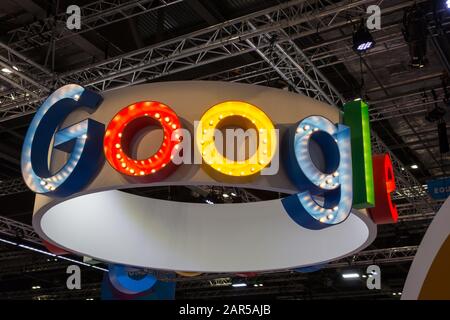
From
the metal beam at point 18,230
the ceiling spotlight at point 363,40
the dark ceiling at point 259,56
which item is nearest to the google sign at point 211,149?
the ceiling spotlight at point 363,40

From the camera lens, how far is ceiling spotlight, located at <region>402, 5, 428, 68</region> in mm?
8812

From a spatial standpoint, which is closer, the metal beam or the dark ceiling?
the dark ceiling

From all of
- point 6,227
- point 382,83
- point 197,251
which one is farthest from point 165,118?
point 6,227

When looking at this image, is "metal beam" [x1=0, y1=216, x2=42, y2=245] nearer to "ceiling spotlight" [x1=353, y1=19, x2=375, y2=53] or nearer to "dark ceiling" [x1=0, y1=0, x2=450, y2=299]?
"dark ceiling" [x1=0, y1=0, x2=450, y2=299]

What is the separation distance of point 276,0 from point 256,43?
899mm

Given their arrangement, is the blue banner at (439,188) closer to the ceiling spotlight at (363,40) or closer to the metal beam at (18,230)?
the ceiling spotlight at (363,40)

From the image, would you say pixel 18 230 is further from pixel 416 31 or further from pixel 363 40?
pixel 416 31

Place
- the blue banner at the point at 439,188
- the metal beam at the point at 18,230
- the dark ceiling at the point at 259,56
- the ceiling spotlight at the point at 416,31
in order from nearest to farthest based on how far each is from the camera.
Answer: the ceiling spotlight at the point at 416,31 < the dark ceiling at the point at 259,56 < the blue banner at the point at 439,188 < the metal beam at the point at 18,230

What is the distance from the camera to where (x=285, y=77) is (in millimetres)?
10578

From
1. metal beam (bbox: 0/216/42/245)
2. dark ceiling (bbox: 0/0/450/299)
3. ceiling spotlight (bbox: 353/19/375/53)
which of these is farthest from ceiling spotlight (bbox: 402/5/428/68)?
metal beam (bbox: 0/216/42/245)

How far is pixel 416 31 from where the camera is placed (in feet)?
28.9

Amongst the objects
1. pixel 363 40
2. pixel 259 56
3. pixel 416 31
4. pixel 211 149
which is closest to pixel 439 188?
pixel 416 31

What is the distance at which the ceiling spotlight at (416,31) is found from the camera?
8812 millimetres
